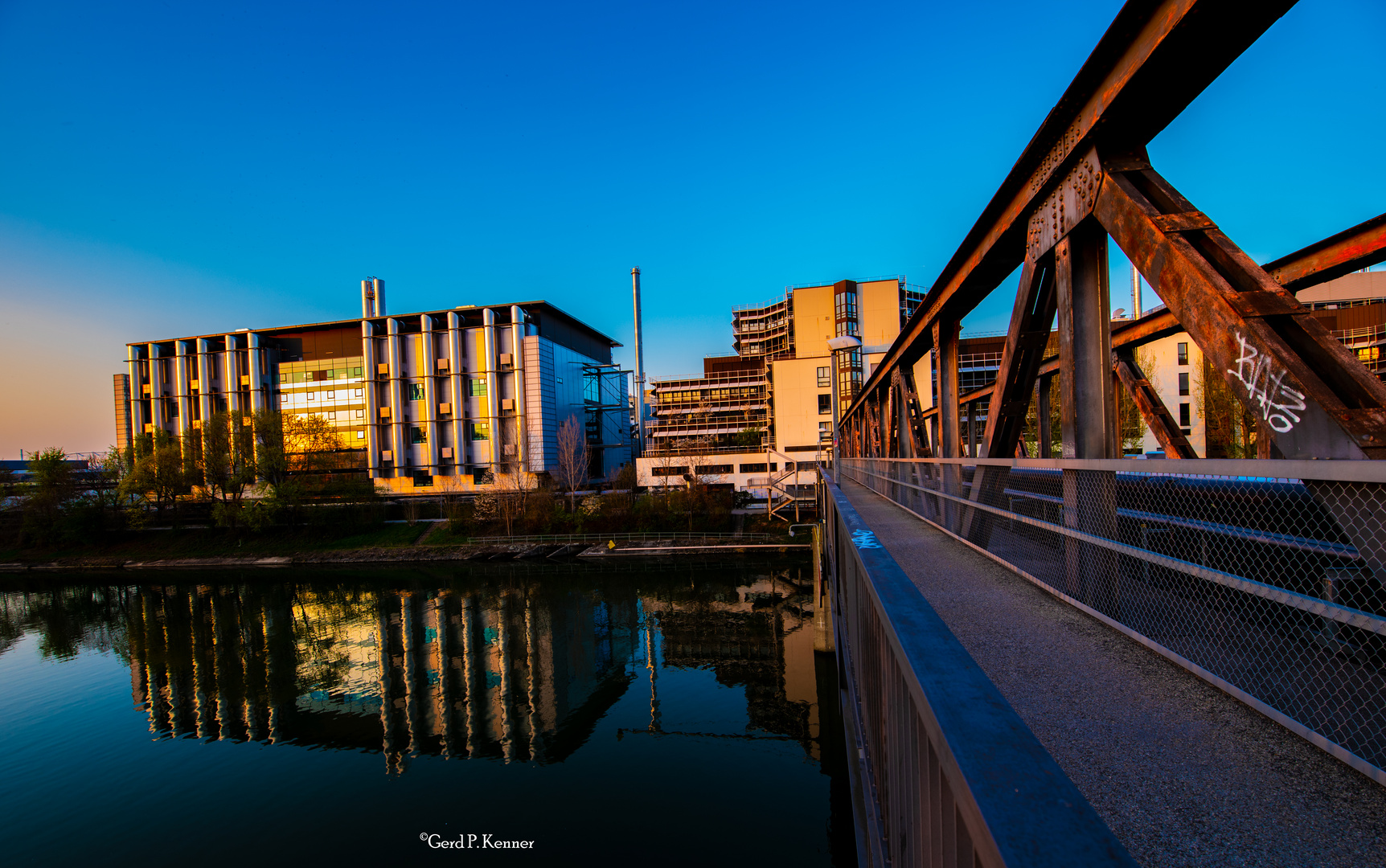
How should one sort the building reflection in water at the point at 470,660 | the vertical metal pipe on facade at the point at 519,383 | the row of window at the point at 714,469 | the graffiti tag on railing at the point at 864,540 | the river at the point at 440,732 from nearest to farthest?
the graffiti tag on railing at the point at 864,540 → the river at the point at 440,732 → the building reflection in water at the point at 470,660 → the vertical metal pipe on facade at the point at 519,383 → the row of window at the point at 714,469

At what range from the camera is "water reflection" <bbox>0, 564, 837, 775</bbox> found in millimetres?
17219

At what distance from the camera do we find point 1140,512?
3500 mm

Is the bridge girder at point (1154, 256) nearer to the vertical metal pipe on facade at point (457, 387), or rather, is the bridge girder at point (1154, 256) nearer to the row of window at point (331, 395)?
the vertical metal pipe on facade at point (457, 387)

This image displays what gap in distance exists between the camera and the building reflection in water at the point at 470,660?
17.2m

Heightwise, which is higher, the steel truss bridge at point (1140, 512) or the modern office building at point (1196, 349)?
the modern office building at point (1196, 349)

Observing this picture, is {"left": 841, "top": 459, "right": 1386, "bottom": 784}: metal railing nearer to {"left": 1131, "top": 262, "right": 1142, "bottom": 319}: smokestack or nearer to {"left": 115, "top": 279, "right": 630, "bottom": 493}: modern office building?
{"left": 115, "top": 279, "right": 630, "bottom": 493}: modern office building

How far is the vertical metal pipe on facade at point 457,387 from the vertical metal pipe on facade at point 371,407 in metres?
7.46

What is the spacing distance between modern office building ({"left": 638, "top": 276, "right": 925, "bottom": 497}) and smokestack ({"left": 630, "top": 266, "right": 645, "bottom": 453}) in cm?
146

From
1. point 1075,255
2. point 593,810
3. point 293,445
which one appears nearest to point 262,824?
point 593,810

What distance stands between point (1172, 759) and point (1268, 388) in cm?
168

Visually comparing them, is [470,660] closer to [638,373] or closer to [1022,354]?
[1022,354]

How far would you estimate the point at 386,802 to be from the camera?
13688 millimetres

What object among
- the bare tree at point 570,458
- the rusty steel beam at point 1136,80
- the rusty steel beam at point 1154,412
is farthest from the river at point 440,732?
the bare tree at point 570,458

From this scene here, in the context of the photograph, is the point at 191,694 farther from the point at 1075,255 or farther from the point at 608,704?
the point at 1075,255
